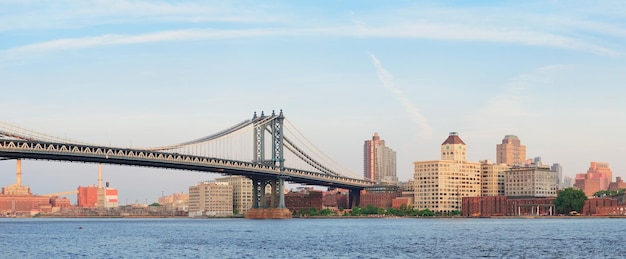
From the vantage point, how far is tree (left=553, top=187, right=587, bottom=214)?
7702 inches

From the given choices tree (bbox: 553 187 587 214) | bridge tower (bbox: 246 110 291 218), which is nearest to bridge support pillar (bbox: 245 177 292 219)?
bridge tower (bbox: 246 110 291 218)

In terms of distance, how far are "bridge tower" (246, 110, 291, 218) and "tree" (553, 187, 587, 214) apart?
6202cm

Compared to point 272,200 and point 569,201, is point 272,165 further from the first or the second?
point 569,201

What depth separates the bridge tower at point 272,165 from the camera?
515 ft

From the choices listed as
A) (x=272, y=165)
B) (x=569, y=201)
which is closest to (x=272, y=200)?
(x=272, y=165)

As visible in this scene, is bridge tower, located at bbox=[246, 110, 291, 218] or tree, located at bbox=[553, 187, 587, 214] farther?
tree, located at bbox=[553, 187, 587, 214]

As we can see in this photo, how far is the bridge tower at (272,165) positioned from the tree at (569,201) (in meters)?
62.0

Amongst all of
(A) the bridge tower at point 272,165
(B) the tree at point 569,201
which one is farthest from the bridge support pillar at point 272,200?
(B) the tree at point 569,201

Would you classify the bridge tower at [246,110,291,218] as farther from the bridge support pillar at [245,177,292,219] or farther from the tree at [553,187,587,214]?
the tree at [553,187,587,214]

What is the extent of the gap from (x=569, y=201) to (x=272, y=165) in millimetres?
69954

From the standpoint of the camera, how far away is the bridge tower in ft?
515

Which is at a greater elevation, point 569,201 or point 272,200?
point 272,200

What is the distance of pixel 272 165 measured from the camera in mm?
156375

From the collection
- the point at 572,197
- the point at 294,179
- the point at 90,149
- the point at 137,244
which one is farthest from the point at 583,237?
the point at 572,197
